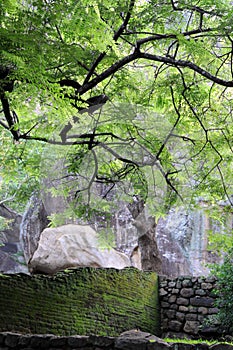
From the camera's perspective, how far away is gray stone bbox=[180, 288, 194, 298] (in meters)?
7.34

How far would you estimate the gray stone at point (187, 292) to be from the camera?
7338mm

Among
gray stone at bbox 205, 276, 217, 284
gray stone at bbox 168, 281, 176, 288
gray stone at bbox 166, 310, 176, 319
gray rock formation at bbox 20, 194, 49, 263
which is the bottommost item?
gray stone at bbox 166, 310, 176, 319

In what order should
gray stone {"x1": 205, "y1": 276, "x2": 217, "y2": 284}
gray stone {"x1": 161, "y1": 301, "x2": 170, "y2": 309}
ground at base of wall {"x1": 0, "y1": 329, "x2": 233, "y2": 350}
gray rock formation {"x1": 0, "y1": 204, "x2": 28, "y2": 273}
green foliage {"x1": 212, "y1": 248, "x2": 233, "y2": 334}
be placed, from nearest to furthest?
ground at base of wall {"x1": 0, "y1": 329, "x2": 233, "y2": 350} < green foliage {"x1": 212, "y1": 248, "x2": 233, "y2": 334} < gray stone {"x1": 205, "y1": 276, "x2": 217, "y2": 284} < gray stone {"x1": 161, "y1": 301, "x2": 170, "y2": 309} < gray rock formation {"x1": 0, "y1": 204, "x2": 28, "y2": 273}

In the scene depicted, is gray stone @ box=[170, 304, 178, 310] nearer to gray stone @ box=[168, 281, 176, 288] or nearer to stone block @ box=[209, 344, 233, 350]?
gray stone @ box=[168, 281, 176, 288]

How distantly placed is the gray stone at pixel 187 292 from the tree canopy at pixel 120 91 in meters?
2.47

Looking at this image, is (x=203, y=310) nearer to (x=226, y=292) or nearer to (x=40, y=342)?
(x=226, y=292)

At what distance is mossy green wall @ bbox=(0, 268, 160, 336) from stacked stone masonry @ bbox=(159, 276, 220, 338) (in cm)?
19

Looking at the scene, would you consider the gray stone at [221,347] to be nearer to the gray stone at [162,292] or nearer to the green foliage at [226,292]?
the green foliage at [226,292]

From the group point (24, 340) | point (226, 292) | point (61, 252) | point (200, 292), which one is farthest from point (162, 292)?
point (24, 340)

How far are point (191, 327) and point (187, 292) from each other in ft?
1.92

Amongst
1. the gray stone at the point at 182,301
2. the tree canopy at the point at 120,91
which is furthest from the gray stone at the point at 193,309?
the tree canopy at the point at 120,91

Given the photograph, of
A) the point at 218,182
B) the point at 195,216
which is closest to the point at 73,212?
the point at 218,182

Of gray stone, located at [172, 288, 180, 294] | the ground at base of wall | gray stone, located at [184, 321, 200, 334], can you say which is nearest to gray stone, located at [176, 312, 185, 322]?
gray stone, located at [184, 321, 200, 334]

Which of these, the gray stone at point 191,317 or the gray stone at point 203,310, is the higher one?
the gray stone at point 203,310
